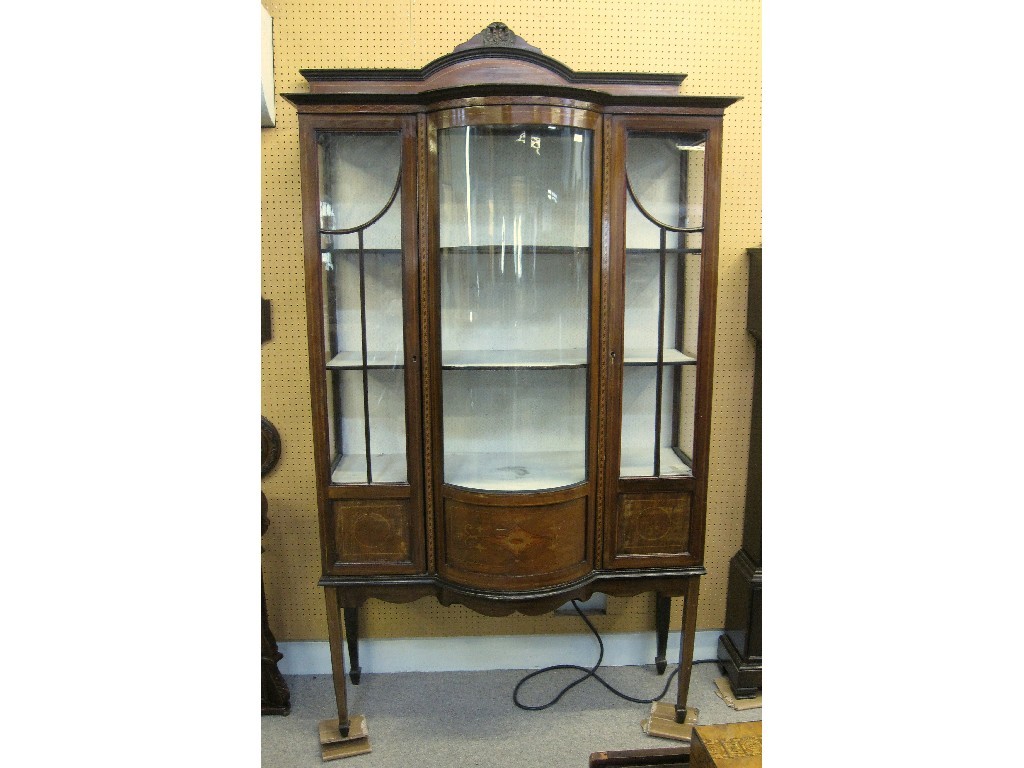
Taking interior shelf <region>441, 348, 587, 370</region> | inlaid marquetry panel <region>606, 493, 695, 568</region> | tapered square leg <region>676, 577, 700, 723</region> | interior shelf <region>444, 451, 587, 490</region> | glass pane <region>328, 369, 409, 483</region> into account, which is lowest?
tapered square leg <region>676, 577, 700, 723</region>

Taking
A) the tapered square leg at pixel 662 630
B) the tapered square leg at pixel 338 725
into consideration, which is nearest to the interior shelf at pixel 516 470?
the tapered square leg at pixel 338 725

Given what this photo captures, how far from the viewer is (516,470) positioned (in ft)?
5.85

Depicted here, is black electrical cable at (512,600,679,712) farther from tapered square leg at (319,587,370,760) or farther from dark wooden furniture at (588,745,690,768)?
dark wooden furniture at (588,745,690,768)

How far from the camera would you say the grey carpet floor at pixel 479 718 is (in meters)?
1.78

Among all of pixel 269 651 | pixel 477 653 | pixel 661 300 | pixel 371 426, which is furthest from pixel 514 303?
pixel 269 651

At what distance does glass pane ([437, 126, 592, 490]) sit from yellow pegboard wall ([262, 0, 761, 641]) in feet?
1.63

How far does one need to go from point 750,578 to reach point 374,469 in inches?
50.9

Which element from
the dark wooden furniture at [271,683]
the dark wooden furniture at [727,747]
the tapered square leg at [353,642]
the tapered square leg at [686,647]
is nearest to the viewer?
the dark wooden furniture at [727,747]

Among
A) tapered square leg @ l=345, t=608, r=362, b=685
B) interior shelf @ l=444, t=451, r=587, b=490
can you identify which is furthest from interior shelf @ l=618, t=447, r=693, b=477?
tapered square leg @ l=345, t=608, r=362, b=685

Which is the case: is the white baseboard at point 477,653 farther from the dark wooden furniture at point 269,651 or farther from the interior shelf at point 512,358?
the interior shelf at point 512,358

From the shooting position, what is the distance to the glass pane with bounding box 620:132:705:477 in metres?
1.67

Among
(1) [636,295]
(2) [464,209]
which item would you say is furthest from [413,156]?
(1) [636,295]

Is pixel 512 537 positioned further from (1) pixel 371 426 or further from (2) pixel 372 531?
(1) pixel 371 426
